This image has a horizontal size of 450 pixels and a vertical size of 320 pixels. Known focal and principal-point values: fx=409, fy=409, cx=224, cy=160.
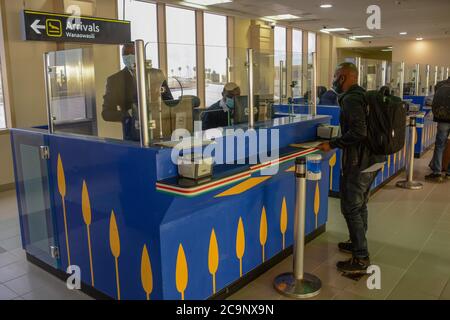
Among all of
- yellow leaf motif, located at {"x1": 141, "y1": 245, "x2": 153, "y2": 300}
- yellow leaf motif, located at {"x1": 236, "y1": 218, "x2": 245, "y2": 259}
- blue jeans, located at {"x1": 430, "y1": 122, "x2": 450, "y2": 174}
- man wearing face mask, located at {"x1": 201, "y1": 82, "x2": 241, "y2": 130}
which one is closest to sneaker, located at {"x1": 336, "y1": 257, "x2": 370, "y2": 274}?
yellow leaf motif, located at {"x1": 236, "y1": 218, "x2": 245, "y2": 259}

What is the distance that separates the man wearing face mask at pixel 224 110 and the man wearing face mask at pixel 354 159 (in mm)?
792

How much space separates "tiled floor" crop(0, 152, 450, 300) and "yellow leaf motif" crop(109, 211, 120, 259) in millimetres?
580

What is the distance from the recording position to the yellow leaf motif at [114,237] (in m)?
2.64

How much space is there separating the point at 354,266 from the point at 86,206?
213 cm

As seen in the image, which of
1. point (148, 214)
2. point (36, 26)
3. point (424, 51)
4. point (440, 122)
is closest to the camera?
point (148, 214)

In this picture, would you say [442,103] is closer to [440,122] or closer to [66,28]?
[440,122]

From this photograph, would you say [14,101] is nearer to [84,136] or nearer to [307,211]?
[84,136]

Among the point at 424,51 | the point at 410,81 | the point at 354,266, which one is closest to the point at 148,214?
the point at 354,266

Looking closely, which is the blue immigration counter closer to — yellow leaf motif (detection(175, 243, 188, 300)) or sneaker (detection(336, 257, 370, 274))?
yellow leaf motif (detection(175, 243, 188, 300))

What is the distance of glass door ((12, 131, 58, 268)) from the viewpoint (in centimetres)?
321

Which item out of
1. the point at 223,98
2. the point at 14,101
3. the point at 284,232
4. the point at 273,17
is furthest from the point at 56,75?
the point at 273,17

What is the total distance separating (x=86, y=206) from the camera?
2824 mm

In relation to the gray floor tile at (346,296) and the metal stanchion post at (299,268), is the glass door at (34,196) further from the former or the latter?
the gray floor tile at (346,296)
